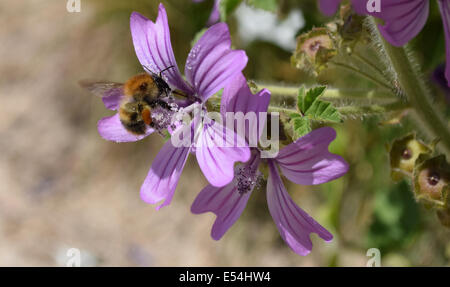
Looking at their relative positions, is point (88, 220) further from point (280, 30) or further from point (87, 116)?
point (280, 30)

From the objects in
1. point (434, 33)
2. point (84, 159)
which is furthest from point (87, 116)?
point (434, 33)

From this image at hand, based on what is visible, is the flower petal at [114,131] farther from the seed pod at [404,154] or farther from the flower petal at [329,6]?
the seed pod at [404,154]

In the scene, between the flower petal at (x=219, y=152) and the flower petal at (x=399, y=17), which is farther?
the flower petal at (x=219, y=152)

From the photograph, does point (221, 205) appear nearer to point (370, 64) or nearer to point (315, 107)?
point (315, 107)

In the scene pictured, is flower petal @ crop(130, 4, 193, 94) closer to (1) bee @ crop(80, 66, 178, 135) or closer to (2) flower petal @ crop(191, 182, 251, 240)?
(1) bee @ crop(80, 66, 178, 135)

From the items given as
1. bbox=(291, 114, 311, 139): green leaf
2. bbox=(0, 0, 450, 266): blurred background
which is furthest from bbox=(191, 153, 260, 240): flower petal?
bbox=(0, 0, 450, 266): blurred background

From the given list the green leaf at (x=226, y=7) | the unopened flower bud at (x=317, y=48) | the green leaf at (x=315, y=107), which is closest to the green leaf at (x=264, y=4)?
the green leaf at (x=226, y=7)
